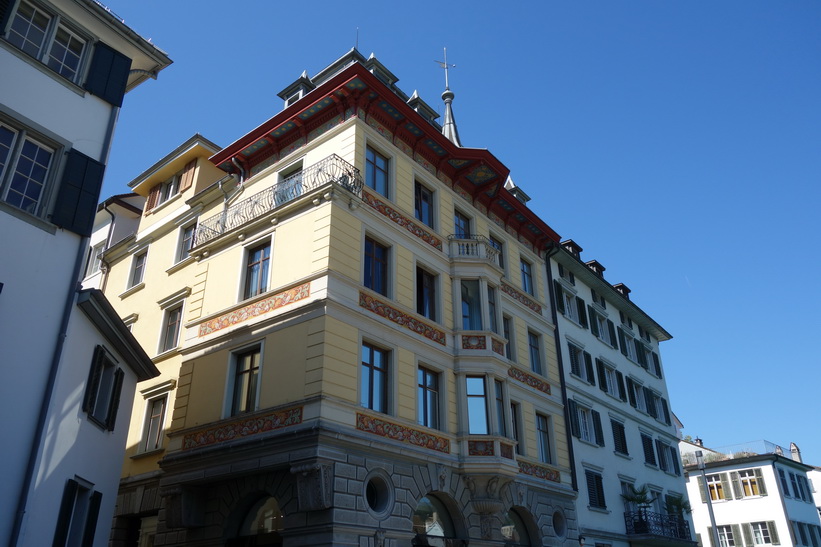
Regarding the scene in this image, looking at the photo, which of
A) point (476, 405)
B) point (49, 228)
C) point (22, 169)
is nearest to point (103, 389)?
point (49, 228)

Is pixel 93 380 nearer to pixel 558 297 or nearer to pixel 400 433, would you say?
pixel 400 433

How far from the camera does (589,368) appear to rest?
3403cm

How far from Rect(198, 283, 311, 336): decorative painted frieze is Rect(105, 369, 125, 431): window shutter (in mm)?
3948

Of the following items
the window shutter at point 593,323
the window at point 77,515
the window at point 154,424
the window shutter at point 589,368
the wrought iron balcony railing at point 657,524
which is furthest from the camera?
the window shutter at point 593,323

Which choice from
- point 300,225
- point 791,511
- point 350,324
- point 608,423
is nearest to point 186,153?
point 300,225

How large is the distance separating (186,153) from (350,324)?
1419 cm

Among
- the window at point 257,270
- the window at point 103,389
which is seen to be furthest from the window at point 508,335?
the window at point 103,389

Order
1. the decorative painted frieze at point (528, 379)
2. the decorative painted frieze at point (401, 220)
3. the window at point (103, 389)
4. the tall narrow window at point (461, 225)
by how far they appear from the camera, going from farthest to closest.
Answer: the tall narrow window at point (461, 225), the decorative painted frieze at point (528, 379), the decorative painted frieze at point (401, 220), the window at point (103, 389)

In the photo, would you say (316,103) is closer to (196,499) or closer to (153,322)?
(153,322)

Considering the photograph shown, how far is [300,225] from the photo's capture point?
21.3m

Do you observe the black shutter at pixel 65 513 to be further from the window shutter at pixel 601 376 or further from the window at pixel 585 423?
the window shutter at pixel 601 376

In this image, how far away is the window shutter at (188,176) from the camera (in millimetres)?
28766

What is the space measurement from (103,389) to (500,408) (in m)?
13.0

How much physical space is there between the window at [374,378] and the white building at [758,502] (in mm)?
38461
